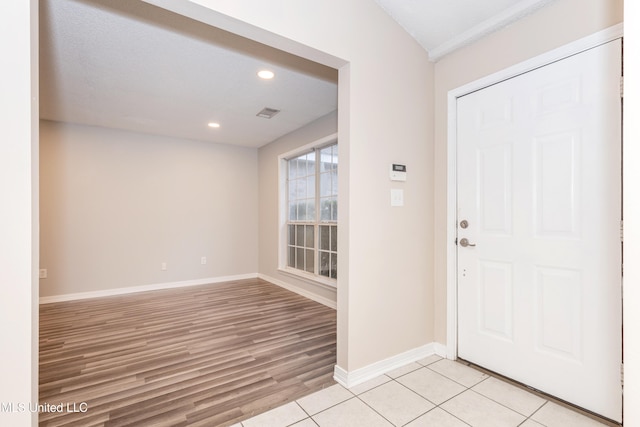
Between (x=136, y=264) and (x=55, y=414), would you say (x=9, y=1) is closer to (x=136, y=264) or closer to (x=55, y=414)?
(x=55, y=414)

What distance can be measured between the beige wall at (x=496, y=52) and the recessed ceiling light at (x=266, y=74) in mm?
1494

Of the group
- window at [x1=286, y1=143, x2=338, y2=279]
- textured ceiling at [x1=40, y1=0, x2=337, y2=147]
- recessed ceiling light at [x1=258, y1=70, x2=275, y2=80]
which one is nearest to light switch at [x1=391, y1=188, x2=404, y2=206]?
textured ceiling at [x1=40, y1=0, x2=337, y2=147]

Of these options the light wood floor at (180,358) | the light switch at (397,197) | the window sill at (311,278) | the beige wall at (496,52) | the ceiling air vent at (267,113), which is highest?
the ceiling air vent at (267,113)

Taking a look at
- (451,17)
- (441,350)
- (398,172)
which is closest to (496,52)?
(451,17)

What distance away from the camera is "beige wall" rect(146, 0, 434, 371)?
1.99 metres

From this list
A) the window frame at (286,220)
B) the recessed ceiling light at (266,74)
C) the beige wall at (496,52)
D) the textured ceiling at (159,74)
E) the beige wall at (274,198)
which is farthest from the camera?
the window frame at (286,220)

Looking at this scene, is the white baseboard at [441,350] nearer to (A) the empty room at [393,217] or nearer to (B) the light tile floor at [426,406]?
(A) the empty room at [393,217]

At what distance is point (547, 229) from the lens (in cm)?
190

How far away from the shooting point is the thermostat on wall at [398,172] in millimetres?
2264

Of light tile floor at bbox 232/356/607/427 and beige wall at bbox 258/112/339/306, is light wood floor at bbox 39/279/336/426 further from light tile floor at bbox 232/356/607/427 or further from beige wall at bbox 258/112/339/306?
beige wall at bbox 258/112/339/306

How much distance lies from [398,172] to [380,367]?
1.47 meters

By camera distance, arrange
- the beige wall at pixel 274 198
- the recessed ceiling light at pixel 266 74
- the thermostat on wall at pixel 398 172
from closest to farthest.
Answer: the thermostat on wall at pixel 398 172 → the recessed ceiling light at pixel 266 74 → the beige wall at pixel 274 198

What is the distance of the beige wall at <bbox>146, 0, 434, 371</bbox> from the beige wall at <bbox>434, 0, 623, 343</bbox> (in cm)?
10

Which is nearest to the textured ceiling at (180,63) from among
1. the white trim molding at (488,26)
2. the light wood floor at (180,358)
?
the white trim molding at (488,26)
